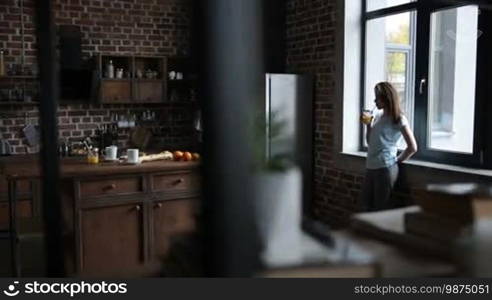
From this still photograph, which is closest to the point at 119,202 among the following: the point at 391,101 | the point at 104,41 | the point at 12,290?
the point at 391,101

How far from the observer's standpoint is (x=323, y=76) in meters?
4.75

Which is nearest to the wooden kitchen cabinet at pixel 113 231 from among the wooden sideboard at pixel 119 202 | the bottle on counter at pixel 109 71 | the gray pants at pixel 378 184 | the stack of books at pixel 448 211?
the wooden sideboard at pixel 119 202

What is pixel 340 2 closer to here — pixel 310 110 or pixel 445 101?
pixel 310 110

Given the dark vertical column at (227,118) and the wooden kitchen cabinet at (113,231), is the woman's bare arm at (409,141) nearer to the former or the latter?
the wooden kitchen cabinet at (113,231)

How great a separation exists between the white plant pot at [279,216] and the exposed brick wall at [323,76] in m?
3.72

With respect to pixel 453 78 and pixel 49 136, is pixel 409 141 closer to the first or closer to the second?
pixel 453 78

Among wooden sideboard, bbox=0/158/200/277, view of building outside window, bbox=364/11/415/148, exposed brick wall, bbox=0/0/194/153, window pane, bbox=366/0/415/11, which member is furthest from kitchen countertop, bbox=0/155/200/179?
window pane, bbox=366/0/415/11

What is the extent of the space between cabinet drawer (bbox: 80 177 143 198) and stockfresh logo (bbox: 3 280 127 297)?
2857mm

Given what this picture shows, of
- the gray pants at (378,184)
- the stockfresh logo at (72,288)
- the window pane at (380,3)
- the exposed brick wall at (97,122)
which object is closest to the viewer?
the stockfresh logo at (72,288)

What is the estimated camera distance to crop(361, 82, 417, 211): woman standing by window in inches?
145

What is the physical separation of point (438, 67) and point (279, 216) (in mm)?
3483

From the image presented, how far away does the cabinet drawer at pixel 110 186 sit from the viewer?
3.48 meters

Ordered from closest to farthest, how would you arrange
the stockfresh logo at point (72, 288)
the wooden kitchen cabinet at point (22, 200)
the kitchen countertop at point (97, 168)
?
1. the stockfresh logo at point (72, 288)
2. the kitchen countertop at point (97, 168)
3. the wooden kitchen cabinet at point (22, 200)

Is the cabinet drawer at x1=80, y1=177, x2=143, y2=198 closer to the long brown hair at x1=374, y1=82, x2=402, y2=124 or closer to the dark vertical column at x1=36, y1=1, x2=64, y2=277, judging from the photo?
the long brown hair at x1=374, y1=82, x2=402, y2=124
